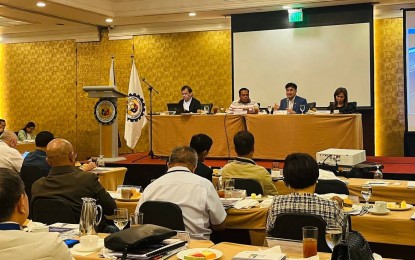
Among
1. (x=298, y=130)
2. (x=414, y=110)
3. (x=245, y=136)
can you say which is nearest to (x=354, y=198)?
(x=245, y=136)

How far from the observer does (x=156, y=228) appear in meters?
2.38

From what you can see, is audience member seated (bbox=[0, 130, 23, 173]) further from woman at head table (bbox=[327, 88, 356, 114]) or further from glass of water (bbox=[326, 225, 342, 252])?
woman at head table (bbox=[327, 88, 356, 114])

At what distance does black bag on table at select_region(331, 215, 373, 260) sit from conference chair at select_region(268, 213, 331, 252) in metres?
0.83

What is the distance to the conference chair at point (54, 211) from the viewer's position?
11.5 feet

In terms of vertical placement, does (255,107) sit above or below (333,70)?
below

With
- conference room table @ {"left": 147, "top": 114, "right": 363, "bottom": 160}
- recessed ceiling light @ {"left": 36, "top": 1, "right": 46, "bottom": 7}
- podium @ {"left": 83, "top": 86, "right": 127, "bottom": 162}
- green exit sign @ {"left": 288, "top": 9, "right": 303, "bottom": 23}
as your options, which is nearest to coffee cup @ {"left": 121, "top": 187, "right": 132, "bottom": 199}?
conference room table @ {"left": 147, "top": 114, "right": 363, "bottom": 160}

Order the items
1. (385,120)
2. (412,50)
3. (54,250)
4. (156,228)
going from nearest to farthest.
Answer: (54,250) < (156,228) < (412,50) < (385,120)

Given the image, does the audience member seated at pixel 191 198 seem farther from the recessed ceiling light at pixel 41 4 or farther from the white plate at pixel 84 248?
the recessed ceiling light at pixel 41 4

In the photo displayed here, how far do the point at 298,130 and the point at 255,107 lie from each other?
0.80 meters

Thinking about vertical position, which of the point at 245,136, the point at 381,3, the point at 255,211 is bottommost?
the point at 255,211

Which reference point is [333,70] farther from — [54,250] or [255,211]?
[54,250]

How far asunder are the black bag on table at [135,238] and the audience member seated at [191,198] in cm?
89

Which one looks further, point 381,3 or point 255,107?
point 381,3

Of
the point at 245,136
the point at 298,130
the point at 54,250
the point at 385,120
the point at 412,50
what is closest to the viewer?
the point at 54,250
